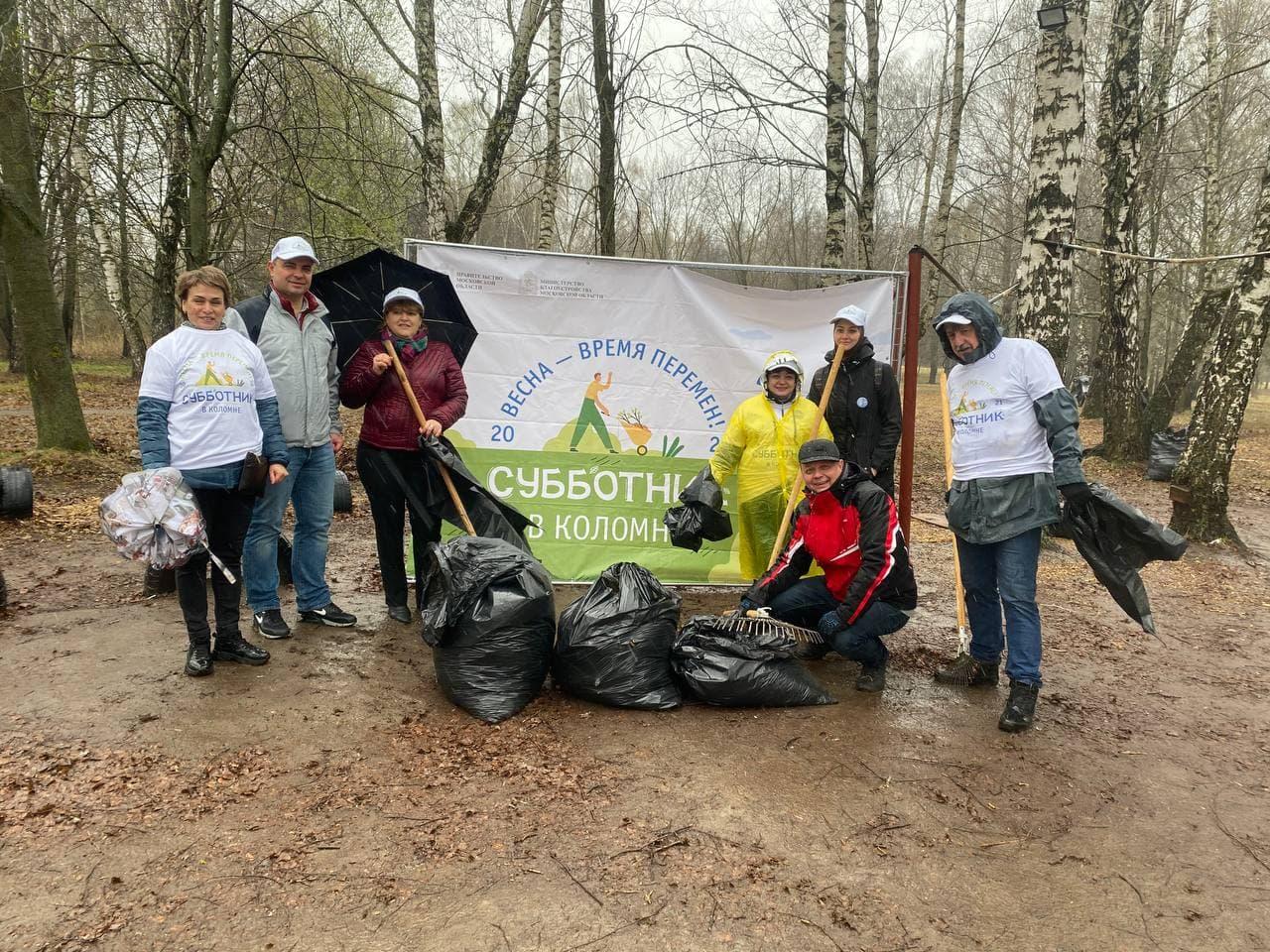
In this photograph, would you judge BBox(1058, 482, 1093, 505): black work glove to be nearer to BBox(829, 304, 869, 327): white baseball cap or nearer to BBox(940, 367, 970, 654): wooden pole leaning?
BBox(940, 367, 970, 654): wooden pole leaning

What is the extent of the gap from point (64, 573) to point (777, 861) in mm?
4828

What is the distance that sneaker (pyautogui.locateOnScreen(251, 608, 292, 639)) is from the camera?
13.5 ft

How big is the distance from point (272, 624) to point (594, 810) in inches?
85.8

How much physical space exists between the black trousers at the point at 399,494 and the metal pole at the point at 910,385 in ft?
8.09

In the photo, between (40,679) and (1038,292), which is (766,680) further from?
(1038,292)

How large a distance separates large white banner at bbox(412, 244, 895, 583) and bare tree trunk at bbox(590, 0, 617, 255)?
16.7 ft

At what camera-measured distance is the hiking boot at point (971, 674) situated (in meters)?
3.99

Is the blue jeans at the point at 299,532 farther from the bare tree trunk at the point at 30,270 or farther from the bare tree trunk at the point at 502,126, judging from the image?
the bare tree trunk at the point at 30,270

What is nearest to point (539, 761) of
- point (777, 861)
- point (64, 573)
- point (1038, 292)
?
point (777, 861)

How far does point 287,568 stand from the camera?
5.13 meters

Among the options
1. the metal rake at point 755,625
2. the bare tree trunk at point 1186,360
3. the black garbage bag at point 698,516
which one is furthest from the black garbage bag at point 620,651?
the bare tree trunk at point 1186,360

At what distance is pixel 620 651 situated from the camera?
349 cm

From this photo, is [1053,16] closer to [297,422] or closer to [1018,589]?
[1018,589]

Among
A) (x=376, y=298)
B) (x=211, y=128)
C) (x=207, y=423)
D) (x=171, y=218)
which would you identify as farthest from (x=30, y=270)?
(x=207, y=423)
